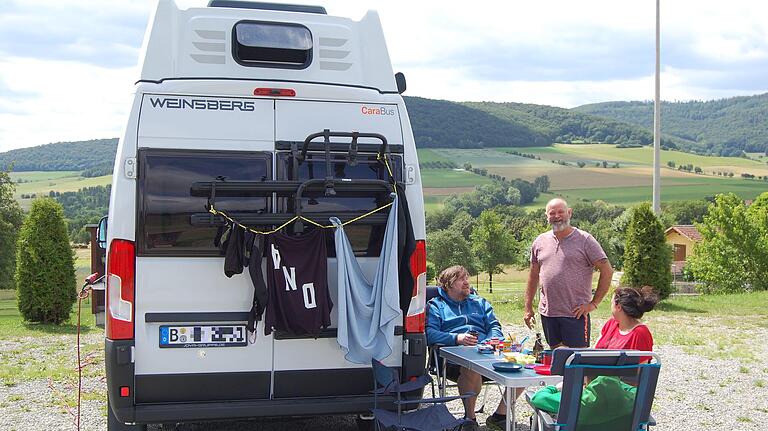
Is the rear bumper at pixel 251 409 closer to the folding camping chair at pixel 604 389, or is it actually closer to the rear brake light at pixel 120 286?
the rear brake light at pixel 120 286

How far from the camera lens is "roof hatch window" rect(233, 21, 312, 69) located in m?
5.48

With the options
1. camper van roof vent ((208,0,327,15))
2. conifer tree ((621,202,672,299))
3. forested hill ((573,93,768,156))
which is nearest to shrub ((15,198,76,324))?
camper van roof vent ((208,0,327,15))

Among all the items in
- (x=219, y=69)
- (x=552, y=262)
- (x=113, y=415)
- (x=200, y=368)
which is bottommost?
(x=113, y=415)

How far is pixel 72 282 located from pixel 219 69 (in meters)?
10.4

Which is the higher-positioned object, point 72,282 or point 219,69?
point 219,69

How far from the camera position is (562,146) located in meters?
114

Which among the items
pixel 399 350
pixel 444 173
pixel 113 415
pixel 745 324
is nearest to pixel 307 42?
pixel 399 350

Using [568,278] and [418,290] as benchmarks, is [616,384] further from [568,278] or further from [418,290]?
[568,278]

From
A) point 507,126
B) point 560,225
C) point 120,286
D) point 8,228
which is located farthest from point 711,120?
point 120,286

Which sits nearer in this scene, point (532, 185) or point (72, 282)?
point (72, 282)

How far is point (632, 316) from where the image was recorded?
5148mm

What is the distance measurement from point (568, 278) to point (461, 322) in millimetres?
866

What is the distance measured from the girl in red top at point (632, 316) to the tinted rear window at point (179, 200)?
7.42 ft

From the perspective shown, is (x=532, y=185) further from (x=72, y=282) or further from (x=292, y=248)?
(x=292, y=248)
